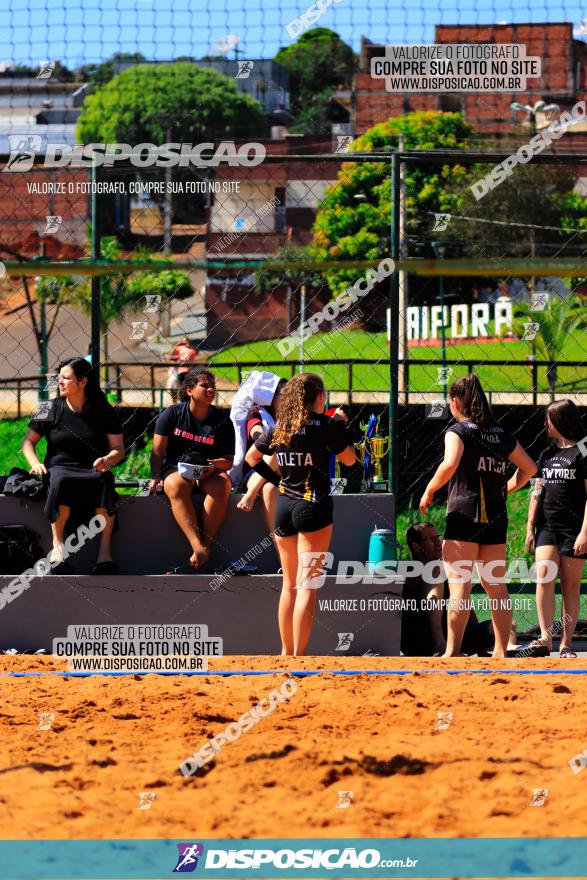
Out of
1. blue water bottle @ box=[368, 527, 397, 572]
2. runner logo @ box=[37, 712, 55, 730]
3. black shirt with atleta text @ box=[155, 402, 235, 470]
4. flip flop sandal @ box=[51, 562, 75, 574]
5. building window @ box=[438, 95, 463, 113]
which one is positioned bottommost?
runner logo @ box=[37, 712, 55, 730]

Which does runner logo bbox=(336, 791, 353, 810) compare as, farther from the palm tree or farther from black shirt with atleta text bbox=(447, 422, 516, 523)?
the palm tree

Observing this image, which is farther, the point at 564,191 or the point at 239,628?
the point at 564,191

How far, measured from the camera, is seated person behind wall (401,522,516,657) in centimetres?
766

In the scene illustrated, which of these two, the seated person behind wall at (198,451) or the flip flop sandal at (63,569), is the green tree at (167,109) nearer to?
the seated person behind wall at (198,451)

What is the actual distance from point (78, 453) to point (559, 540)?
3.39 m

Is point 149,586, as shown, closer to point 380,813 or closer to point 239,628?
point 239,628

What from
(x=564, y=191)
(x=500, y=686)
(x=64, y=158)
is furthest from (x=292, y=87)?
(x=500, y=686)

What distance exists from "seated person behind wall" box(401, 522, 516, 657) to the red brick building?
38490 mm

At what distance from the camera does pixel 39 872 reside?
389 cm

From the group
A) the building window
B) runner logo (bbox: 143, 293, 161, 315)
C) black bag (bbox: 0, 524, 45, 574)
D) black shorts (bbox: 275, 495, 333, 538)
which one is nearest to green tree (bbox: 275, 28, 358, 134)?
the building window

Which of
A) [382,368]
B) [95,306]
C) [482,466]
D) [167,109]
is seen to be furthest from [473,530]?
[167,109]

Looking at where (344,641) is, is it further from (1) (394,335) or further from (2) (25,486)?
(2) (25,486)

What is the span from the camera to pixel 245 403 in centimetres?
823

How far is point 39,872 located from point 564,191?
1281 inches
